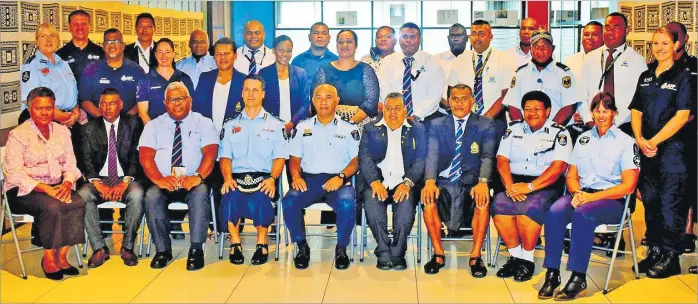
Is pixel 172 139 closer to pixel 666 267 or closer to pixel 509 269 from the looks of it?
pixel 509 269

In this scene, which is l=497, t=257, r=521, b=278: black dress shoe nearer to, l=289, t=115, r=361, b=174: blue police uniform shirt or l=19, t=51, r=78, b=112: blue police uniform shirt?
l=289, t=115, r=361, b=174: blue police uniform shirt

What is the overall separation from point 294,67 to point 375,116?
764mm

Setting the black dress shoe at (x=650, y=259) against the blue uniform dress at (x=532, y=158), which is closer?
the blue uniform dress at (x=532, y=158)

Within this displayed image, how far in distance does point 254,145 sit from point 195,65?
1.10 meters

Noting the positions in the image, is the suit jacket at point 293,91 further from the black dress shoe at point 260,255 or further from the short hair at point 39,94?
the short hair at point 39,94

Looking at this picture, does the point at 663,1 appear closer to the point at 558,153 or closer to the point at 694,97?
the point at 694,97

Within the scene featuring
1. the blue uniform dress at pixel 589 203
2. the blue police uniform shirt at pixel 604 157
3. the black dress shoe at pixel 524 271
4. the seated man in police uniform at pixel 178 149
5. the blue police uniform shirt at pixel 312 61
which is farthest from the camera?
the blue police uniform shirt at pixel 312 61

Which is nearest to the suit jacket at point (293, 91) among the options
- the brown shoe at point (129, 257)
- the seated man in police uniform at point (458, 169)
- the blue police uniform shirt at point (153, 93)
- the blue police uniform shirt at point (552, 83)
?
the blue police uniform shirt at point (153, 93)

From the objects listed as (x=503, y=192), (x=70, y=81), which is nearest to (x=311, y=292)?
(x=503, y=192)

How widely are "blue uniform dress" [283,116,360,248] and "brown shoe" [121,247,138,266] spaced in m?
1.09

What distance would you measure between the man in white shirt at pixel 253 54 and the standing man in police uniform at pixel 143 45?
718 millimetres

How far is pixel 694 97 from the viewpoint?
5734mm

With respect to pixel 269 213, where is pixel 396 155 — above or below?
above

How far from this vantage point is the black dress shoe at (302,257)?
19.5 feet
